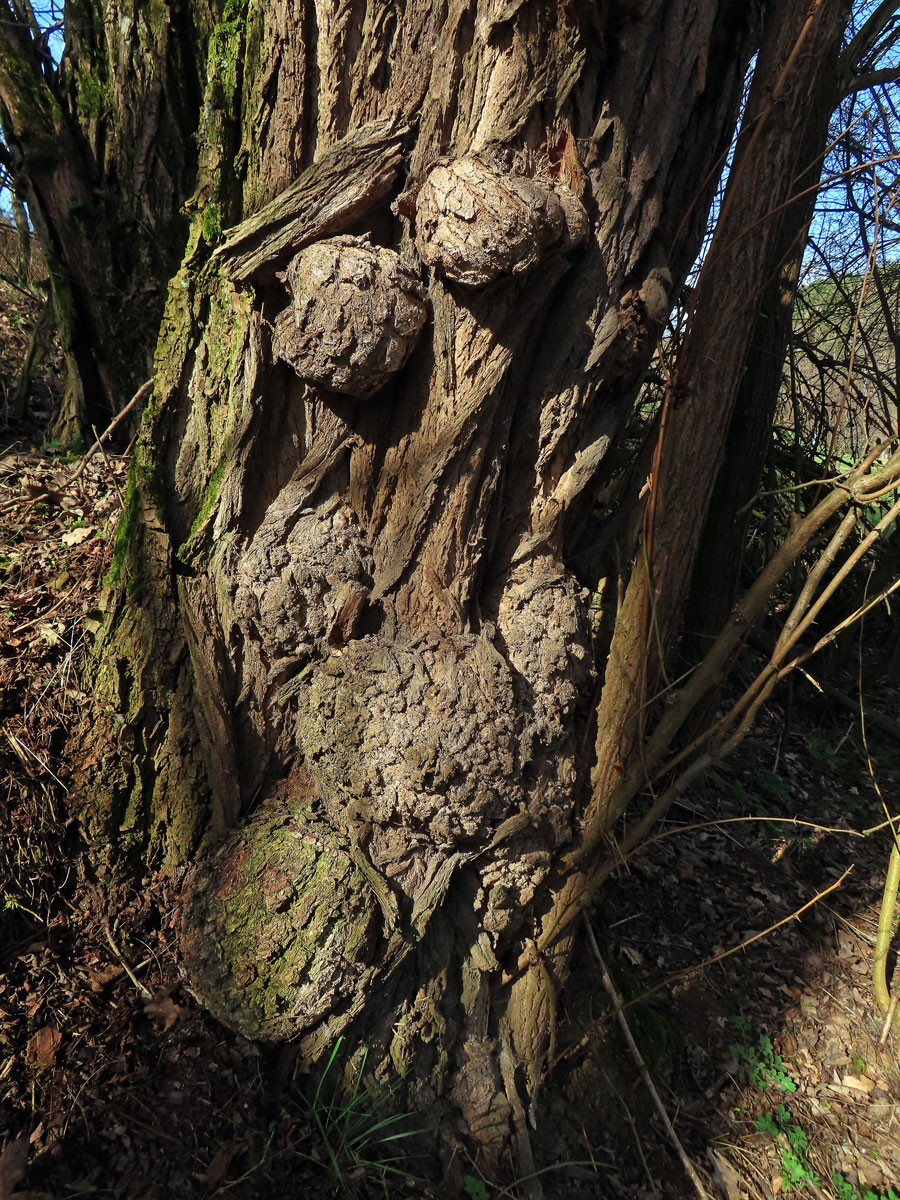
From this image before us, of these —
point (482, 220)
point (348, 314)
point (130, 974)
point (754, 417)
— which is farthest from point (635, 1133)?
point (754, 417)

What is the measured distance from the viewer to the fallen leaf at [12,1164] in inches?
62.9

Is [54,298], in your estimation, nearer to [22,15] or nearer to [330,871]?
[22,15]

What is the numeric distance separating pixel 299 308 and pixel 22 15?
2.89 m

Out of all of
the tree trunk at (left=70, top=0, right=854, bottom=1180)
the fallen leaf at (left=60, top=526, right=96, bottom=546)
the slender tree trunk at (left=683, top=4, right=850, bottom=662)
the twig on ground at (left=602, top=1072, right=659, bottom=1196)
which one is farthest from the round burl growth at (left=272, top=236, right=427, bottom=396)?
the twig on ground at (left=602, top=1072, right=659, bottom=1196)

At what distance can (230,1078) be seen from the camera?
191 cm

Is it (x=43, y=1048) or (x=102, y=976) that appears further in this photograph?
(x=102, y=976)

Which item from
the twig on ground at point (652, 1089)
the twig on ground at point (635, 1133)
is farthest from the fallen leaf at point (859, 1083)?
the twig on ground at point (635, 1133)

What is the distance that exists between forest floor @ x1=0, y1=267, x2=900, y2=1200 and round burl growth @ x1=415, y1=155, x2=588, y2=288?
4.60ft

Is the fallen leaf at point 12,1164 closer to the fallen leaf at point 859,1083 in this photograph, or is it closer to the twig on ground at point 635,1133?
the twig on ground at point 635,1133

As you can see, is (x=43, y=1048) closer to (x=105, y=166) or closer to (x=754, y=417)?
(x=105, y=166)

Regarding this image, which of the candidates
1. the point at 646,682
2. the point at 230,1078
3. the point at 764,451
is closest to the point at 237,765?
the point at 230,1078

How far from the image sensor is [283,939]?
1.91 m

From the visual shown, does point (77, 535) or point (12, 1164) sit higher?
point (77, 535)

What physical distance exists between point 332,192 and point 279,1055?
2312 mm
